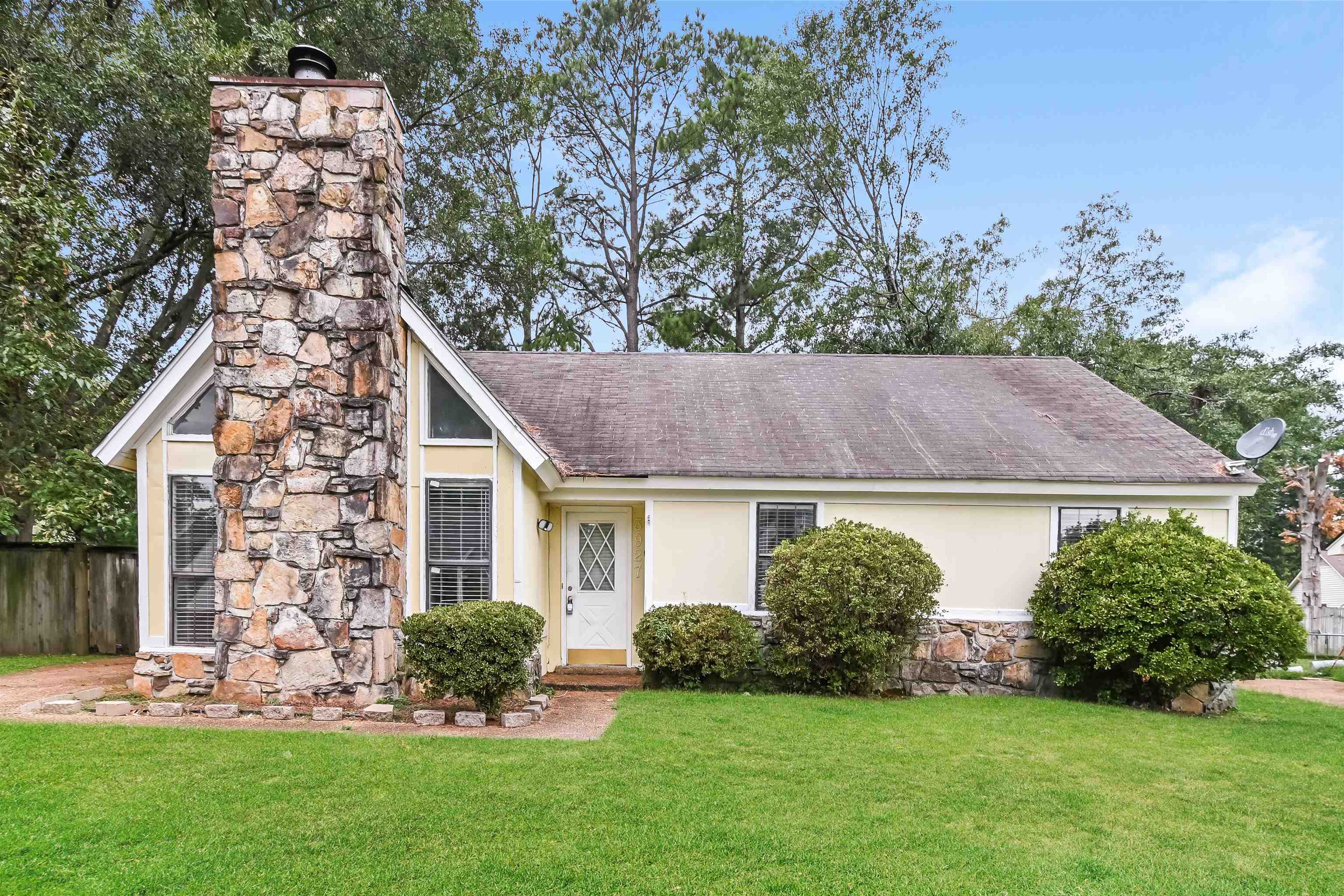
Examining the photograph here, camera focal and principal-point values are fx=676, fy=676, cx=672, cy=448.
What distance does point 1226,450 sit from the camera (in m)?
19.0

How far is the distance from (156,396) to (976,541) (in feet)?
33.4

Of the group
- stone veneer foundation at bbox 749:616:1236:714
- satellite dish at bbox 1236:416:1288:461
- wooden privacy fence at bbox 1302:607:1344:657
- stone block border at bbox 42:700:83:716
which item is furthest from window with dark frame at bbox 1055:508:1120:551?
stone block border at bbox 42:700:83:716

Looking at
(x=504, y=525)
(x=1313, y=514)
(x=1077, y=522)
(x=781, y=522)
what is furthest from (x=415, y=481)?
(x=1313, y=514)

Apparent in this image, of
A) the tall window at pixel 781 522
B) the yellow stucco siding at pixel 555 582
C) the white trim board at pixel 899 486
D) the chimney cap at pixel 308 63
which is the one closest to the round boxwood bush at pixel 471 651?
the yellow stucco siding at pixel 555 582

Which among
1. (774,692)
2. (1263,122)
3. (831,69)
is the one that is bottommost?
(774,692)

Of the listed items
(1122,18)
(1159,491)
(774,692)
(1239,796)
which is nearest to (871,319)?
(1122,18)

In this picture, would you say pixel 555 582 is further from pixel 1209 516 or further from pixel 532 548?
pixel 1209 516

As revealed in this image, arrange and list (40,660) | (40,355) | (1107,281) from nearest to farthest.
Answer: (40,355) < (40,660) < (1107,281)

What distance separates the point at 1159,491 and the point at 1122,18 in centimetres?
1062

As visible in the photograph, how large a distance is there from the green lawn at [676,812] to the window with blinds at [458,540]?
6.97 feet

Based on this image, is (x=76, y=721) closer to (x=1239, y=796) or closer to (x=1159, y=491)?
(x=1239, y=796)

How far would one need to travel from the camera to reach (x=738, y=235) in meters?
21.8

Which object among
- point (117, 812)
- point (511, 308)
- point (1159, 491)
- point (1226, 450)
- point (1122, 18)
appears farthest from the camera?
point (511, 308)

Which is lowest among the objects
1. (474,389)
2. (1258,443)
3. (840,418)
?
(1258,443)
